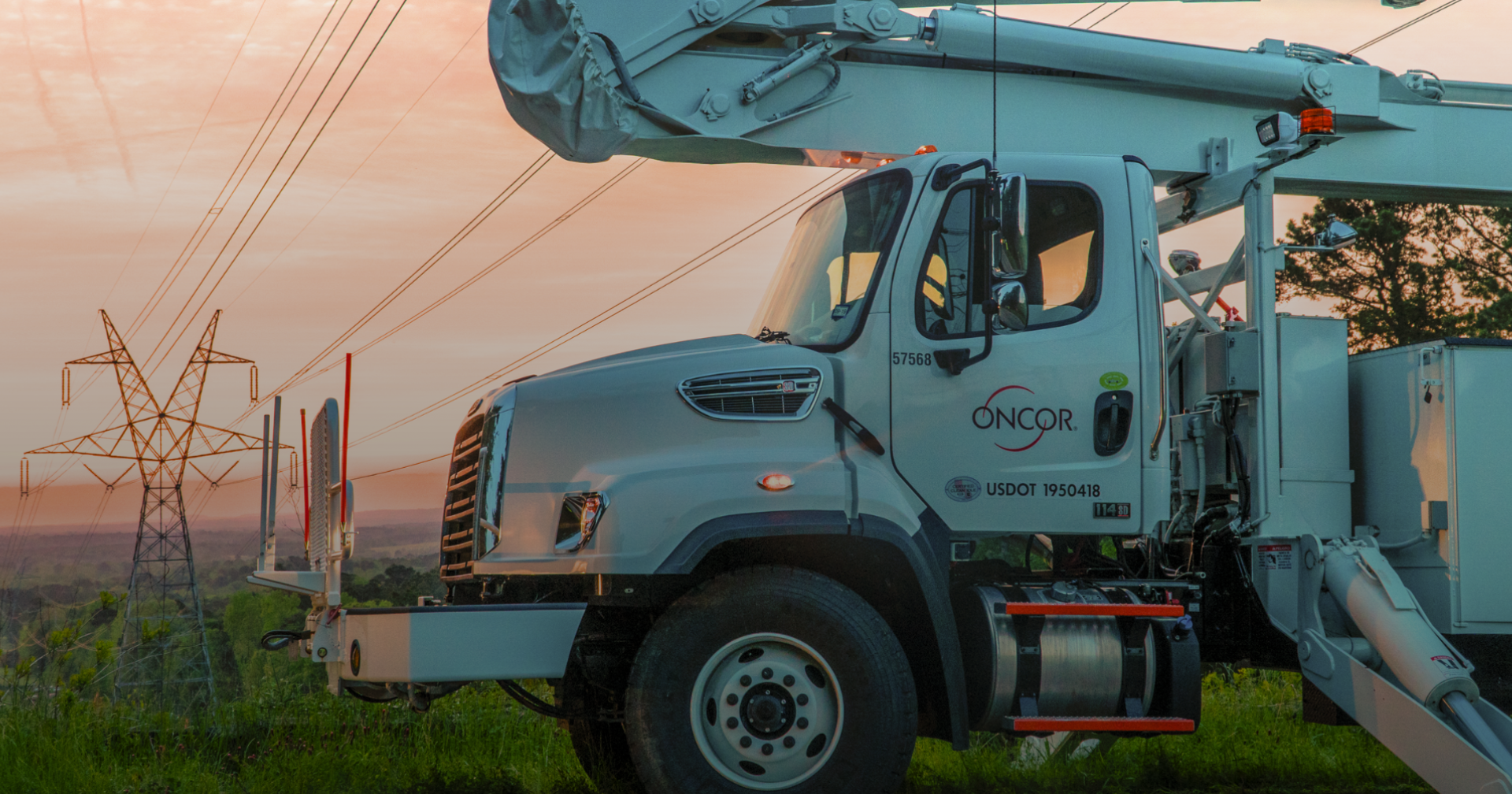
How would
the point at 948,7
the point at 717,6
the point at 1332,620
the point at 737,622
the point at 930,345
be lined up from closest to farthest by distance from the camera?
the point at 737,622, the point at 930,345, the point at 1332,620, the point at 717,6, the point at 948,7

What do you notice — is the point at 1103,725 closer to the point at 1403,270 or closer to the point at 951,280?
the point at 951,280

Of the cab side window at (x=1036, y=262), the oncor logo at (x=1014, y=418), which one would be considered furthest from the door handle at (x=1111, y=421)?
the cab side window at (x=1036, y=262)

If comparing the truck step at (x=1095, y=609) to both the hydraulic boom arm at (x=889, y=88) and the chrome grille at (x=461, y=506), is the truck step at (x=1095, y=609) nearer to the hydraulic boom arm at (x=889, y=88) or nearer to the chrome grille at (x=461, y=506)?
the chrome grille at (x=461, y=506)

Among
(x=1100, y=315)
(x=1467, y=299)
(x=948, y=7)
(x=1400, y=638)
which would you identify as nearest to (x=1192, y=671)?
(x=1400, y=638)

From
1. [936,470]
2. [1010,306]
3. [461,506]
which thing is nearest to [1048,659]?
[936,470]

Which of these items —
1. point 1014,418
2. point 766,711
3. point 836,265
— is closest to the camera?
point 766,711

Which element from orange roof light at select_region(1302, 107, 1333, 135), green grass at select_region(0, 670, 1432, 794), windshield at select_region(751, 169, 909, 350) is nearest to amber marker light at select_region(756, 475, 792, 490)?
windshield at select_region(751, 169, 909, 350)

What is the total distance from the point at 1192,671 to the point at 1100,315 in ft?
6.02

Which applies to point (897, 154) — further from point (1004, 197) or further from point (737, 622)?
point (737, 622)

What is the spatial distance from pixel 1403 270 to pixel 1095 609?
27.5 m

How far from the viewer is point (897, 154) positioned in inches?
318

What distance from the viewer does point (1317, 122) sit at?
713 centimetres

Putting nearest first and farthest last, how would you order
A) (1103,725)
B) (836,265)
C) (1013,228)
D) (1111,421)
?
1. (1013,228)
2. (1103,725)
3. (1111,421)
4. (836,265)

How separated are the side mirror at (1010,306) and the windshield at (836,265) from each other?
63 cm
